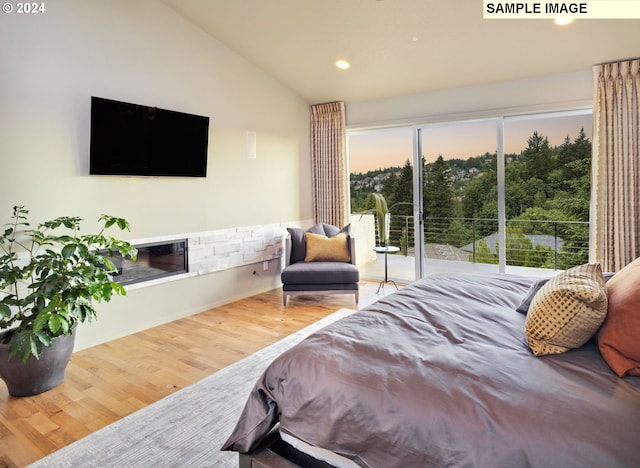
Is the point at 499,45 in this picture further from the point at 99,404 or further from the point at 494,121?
the point at 99,404

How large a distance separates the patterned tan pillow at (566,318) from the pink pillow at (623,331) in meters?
0.04

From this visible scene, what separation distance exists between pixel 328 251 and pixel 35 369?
301 cm

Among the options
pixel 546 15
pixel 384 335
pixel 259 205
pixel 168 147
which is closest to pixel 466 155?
pixel 546 15

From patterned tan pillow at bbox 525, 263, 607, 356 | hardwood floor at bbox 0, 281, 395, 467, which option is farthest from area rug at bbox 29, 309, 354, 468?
patterned tan pillow at bbox 525, 263, 607, 356

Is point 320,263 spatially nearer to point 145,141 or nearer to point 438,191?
point 438,191

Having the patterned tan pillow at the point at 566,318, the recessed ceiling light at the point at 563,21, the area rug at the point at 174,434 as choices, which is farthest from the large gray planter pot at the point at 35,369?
→ the recessed ceiling light at the point at 563,21

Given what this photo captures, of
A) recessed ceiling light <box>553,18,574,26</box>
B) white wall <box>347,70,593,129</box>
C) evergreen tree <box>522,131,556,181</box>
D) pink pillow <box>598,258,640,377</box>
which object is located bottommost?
pink pillow <box>598,258,640,377</box>

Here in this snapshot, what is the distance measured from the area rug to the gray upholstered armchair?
5.93ft

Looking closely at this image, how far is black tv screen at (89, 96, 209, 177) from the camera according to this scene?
11.3ft

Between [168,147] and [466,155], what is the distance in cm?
340

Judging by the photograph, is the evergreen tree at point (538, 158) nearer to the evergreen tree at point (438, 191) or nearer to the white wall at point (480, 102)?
the white wall at point (480, 102)

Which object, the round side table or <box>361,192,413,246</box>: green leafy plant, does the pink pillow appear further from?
<box>361,192,413,246</box>: green leafy plant

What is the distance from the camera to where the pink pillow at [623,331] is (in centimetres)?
132

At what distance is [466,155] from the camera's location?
4.91 metres
